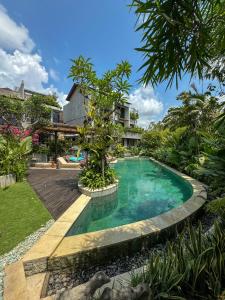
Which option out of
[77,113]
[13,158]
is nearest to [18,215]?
[13,158]

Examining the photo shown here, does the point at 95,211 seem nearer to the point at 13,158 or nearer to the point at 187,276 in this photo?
the point at 187,276

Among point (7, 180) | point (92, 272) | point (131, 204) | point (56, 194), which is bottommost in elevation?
point (92, 272)

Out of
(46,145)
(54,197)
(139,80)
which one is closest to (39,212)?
(54,197)

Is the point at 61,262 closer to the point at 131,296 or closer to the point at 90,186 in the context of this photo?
the point at 131,296

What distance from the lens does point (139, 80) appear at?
3.11 metres

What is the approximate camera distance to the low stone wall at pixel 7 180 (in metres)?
9.00

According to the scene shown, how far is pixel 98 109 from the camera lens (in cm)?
977

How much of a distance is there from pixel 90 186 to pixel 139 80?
243 inches

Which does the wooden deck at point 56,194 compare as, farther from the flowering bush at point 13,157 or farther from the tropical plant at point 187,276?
the tropical plant at point 187,276

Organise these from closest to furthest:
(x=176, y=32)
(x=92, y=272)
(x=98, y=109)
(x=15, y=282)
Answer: (x=176, y=32)
(x=15, y=282)
(x=92, y=272)
(x=98, y=109)

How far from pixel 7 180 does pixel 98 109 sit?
5786 mm

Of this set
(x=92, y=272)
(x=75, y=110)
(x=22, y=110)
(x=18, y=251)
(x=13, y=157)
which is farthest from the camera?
(x=75, y=110)

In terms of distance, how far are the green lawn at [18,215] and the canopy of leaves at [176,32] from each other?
4.59 m

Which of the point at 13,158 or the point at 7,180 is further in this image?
the point at 13,158
